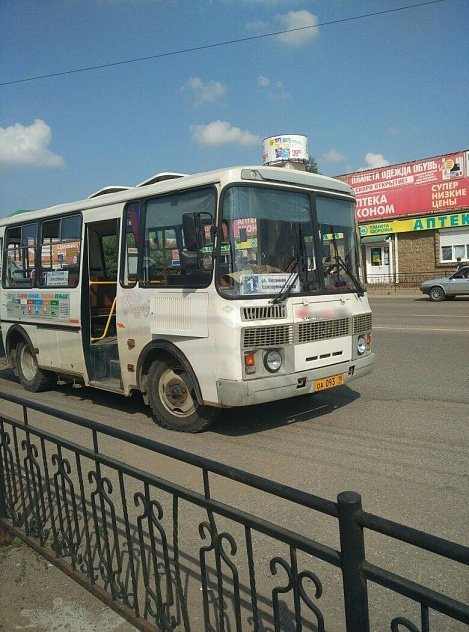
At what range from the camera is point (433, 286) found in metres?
24.1

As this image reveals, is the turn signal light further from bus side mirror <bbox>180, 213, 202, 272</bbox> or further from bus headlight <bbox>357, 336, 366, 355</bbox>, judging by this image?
bus headlight <bbox>357, 336, 366, 355</bbox>

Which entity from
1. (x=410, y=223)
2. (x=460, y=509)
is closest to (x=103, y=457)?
(x=460, y=509)

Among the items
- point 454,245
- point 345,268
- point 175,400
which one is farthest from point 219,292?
point 454,245

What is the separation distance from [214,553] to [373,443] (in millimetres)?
3036

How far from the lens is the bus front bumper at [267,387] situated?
5.51m

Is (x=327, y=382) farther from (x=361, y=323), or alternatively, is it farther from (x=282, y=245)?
(x=282, y=245)

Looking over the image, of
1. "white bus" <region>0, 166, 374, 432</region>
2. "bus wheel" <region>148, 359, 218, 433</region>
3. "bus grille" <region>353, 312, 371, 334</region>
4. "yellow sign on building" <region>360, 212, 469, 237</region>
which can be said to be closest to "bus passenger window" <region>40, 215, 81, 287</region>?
"white bus" <region>0, 166, 374, 432</region>

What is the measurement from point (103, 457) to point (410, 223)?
103ft

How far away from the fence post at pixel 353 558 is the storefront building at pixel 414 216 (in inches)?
1202

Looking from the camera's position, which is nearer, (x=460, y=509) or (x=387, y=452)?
(x=460, y=509)

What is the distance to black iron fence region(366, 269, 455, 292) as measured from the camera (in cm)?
3106

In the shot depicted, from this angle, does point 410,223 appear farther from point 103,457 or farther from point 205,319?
point 103,457

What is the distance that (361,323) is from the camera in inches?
267

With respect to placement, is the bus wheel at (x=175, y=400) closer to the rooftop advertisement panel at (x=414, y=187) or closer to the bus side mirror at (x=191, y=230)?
the bus side mirror at (x=191, y=230)
